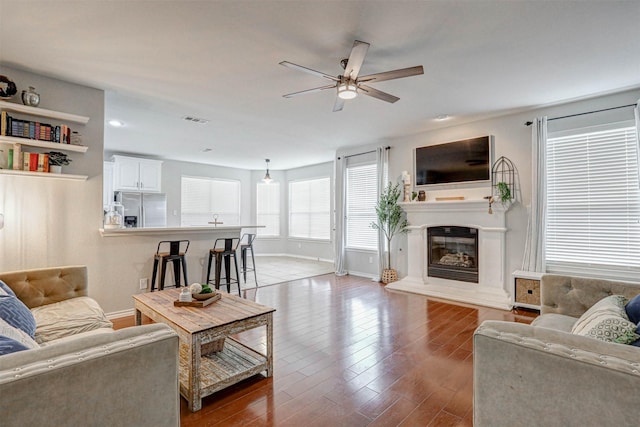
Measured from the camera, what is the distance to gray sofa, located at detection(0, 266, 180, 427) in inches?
40.3

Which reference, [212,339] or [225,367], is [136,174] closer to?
[225,367]

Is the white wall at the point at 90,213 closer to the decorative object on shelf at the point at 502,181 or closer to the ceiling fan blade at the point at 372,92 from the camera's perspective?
the decorative object on shelf at the point at 502,181

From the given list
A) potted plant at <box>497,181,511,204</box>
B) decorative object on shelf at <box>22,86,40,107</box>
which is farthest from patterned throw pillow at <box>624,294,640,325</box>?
decorative object on shelf at <box>22,86,40,107</box>

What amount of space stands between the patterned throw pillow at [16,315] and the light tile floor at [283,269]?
11.7ft

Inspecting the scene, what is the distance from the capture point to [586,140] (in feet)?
13.2

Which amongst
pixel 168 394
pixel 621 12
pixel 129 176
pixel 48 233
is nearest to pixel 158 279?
pixel 48 233

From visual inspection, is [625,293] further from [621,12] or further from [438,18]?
[438,18]

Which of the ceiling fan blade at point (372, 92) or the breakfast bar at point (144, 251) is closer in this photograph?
the ceiling fan blade at point (372, 92)

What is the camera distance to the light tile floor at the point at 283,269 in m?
6.13

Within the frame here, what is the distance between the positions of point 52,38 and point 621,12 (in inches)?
177

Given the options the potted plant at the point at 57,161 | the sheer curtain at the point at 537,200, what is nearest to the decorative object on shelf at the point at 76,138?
the potted plant at the point at 57,161

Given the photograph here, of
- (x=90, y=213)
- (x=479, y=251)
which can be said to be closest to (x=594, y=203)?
(x=479, y=251)

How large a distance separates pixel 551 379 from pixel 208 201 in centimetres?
884

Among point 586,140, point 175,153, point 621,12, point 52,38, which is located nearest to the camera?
point 621,12
